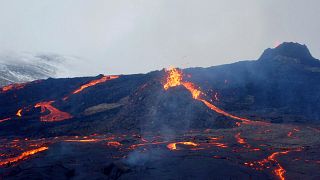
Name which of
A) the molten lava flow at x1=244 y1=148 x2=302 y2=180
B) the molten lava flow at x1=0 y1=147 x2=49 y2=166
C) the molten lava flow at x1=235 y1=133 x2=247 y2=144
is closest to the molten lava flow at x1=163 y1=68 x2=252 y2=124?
the molten lava flow at x1=235 y1=133 x2=247 y2=144

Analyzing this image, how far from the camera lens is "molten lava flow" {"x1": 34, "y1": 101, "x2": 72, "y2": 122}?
82688 mm

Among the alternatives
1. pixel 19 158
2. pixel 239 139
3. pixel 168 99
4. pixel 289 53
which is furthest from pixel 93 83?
pixel 289 53

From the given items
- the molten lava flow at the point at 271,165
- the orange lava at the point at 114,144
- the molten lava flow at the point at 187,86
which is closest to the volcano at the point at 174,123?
the orange lava at the point at 114,144

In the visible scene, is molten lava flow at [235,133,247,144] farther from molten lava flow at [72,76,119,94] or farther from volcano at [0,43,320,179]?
molten lava flow at [72,76,119,94]

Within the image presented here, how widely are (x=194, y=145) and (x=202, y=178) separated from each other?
1940cm

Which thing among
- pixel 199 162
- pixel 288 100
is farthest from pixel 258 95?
pixel 199 162

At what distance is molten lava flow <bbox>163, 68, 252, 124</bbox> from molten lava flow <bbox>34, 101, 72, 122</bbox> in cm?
2275

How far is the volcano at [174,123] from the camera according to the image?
130 feet

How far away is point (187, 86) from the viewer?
8950 cm

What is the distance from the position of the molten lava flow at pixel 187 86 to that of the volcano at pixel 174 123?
379 mm

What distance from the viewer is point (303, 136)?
61.7 meters

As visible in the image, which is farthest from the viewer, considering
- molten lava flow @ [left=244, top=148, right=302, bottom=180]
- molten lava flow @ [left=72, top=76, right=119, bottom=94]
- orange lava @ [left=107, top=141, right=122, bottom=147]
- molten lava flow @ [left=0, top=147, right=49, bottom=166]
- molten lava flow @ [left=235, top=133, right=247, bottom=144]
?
molten lava flow @ [left=72, top=76, right=119, bottom=94]

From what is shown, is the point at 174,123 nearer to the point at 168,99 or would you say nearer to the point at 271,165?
the point at 168,99

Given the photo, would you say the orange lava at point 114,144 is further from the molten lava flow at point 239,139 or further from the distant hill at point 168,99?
the molten lava flow at point 239,139
